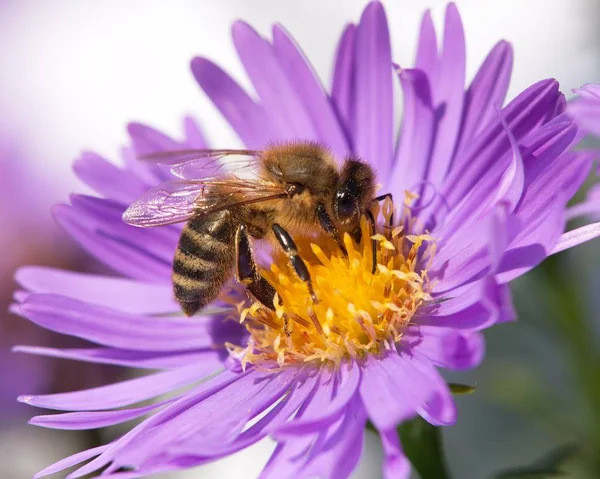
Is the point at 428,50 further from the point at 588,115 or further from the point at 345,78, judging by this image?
the point at 588,115

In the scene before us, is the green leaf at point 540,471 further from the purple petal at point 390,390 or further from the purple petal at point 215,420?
the purple petal at point 215,420

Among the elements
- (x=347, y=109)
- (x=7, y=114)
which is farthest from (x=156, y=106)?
(x=347, y=109)

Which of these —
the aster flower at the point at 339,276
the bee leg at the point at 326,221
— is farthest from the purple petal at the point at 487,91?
the bee leg at the point at 326,221

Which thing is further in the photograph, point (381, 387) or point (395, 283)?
point (395, 283)

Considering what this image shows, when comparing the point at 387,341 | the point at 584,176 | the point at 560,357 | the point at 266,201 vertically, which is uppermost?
the point at 266,201

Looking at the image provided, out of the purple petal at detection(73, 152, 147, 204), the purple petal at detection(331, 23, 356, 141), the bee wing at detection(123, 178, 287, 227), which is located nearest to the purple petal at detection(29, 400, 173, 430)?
the bee wing at detection(123, 178, 287, 227)

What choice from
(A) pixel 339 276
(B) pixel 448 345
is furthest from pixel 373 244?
(B) pixel 448 345

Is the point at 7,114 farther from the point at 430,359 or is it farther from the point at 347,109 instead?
the point at 430,359
